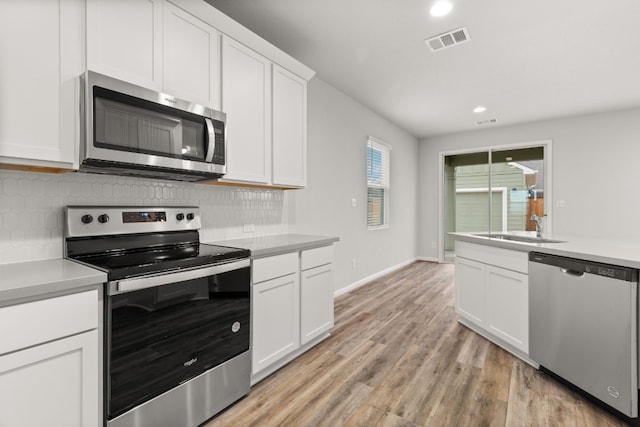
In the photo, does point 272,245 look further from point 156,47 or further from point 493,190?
point 493,190

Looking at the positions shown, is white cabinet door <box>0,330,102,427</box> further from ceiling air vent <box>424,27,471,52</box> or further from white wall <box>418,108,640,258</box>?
white wall <box>418,108,640,258</box>

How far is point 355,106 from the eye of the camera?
4.39m

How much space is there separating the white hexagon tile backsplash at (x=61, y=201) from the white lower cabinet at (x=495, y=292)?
219 centimetres

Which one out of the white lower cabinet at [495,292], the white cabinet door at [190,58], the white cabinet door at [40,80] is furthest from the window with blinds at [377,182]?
the white cabinet door at [40,80]

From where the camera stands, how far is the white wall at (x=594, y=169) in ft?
15.7

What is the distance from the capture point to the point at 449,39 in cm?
280

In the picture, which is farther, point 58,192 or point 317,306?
point 317,306

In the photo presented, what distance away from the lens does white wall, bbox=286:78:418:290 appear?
3521 millimetres

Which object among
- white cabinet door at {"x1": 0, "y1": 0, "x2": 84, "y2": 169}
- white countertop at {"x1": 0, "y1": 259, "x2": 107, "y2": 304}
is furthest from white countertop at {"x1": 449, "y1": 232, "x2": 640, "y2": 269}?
white cabinet door at {"x1": 0, "y1": 0, "x2": 84, "y2": 169}

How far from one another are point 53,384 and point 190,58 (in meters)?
1.75

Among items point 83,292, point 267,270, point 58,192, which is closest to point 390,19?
point 267,270

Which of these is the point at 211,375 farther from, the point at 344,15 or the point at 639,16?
the point at 639,16

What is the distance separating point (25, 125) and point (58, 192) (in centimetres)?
43

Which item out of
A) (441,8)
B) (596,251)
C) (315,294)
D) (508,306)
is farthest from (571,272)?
(441,8)
